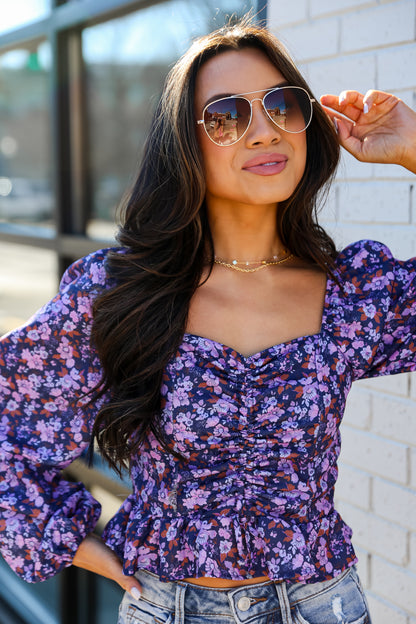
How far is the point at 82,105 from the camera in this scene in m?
3.40

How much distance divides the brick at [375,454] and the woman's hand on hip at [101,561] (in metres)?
0.80

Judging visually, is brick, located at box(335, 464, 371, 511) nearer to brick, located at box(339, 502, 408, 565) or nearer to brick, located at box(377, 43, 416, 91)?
brick, located at box(339, 502, 408, 565)

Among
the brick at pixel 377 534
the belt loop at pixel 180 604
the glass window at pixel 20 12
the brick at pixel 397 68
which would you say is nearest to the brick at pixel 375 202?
→ the brick at pixel 397 68

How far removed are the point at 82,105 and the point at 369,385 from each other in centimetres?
211

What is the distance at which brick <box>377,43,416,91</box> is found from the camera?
182 centimetres

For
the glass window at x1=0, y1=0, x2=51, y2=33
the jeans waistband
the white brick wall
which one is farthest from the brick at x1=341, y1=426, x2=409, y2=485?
the glass window at x1=0, y1=0, x2=51, y2=33

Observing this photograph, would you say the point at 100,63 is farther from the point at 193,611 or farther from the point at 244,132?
the point at 193,611

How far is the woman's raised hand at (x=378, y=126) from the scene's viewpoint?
5.17 ft

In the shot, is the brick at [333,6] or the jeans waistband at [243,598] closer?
the jeans waistband at [243,598]

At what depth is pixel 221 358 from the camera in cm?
150

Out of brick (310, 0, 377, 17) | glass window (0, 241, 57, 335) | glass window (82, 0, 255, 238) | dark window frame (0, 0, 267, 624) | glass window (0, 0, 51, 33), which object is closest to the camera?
brick (310, 0, 377, 17)

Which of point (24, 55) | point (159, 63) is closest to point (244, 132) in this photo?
point (159, 63)

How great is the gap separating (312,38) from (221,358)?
3.59 feet

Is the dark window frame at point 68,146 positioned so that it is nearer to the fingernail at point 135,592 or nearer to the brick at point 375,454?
the brick at point 375,454
